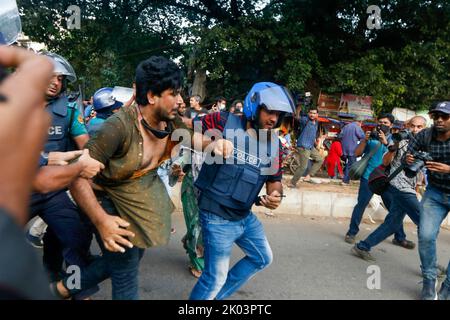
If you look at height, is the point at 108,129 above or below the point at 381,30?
below

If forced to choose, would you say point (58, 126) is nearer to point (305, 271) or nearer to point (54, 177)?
point (54, 177)

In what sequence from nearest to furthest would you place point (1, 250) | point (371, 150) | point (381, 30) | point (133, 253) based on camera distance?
1. point (1, 250)
2. point (133, 253)
3. point (371, 150)
4. point (381, 30)

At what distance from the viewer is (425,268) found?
10.9 feet

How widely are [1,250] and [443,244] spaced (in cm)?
582

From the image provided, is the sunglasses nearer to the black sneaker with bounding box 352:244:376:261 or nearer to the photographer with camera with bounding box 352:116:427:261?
the photographer with camera with bounding box 352:116:427:261

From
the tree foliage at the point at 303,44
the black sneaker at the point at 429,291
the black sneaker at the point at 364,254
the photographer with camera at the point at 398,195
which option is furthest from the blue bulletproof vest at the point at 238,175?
the tree foliage at the point at 303,44

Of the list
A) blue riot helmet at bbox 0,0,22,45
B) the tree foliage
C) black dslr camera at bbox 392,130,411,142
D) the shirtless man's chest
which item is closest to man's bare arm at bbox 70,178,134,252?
the shirtless man's chest

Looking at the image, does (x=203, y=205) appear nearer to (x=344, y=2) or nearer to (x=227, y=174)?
(x=227, y=174)

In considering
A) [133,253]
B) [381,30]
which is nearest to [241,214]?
[133,253]

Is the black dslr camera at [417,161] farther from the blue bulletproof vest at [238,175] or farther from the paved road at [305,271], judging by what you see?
the blue bulletproof vest at [238,175]

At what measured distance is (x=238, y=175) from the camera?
237cm

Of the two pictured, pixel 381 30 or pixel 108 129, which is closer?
pixel 108 129

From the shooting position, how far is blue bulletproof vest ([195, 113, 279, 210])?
2.35 metres

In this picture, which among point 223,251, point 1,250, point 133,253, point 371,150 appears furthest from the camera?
point 371,150
